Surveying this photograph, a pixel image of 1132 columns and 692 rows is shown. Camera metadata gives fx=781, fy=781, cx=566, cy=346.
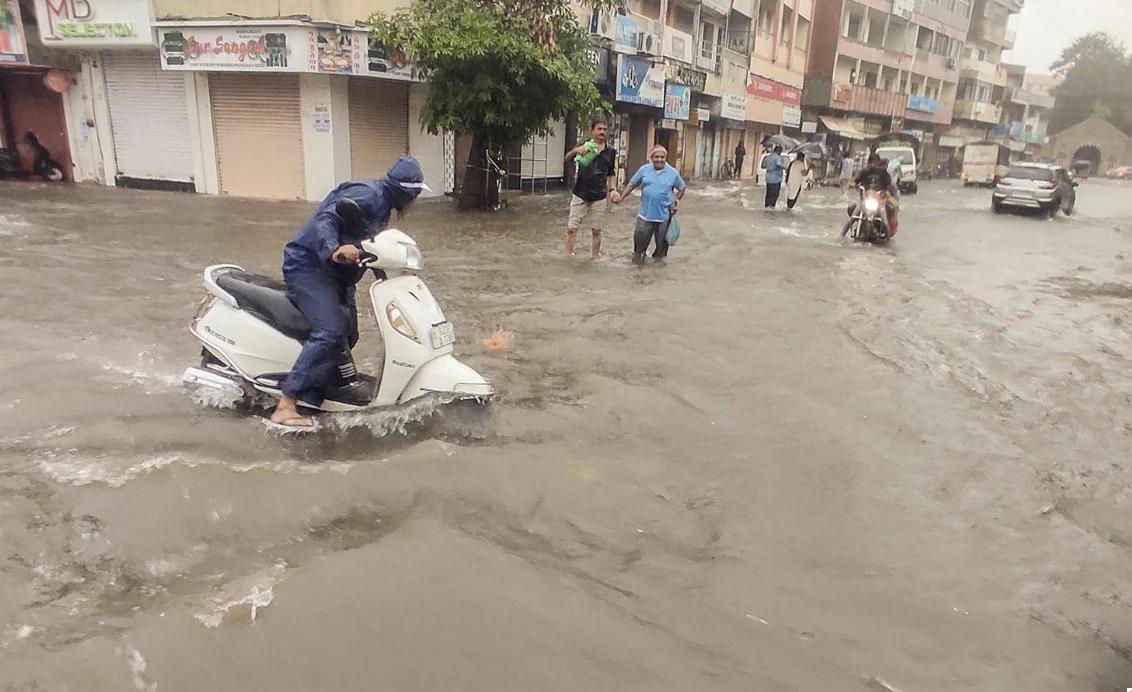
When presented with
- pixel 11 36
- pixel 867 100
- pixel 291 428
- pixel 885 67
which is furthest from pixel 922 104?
pixel 291 428

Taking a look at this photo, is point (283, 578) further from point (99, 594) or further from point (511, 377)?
point (511, 377)

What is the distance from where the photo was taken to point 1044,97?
256ft

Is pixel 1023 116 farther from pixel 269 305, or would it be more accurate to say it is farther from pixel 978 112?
pixel 269 305

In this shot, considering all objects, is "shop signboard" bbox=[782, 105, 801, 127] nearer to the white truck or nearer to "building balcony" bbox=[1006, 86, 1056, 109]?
the white truck

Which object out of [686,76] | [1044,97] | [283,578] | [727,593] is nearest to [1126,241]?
[686,76]

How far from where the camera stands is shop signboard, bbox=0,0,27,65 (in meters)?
16.8

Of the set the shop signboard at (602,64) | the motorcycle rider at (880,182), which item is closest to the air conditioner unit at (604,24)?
the shop signboard at (602,64)

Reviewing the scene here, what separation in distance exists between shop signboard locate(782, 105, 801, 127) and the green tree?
27.6 m

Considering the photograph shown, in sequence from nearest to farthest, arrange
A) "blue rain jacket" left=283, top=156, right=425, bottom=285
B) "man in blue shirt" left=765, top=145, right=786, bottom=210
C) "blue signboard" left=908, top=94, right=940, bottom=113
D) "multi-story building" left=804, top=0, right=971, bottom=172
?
"blue rain jacket" left=283, top=156, right=425, bottom=285 → "man in blue shirt" left=765, top=145, right=786, bottom=210 → "multi-story building" left=804, top=0, right=971, bottom=172 → "blue signboard" left=908, top=94, right=940, bottom=113

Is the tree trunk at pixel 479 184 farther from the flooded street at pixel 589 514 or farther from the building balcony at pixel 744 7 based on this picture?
the building balcony at pixel 744 7

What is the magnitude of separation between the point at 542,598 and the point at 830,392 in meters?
3.40

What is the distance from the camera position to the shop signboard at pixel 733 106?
32188mm

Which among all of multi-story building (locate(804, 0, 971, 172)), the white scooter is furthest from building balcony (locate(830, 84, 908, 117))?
the white scooter

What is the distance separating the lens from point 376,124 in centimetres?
1709
